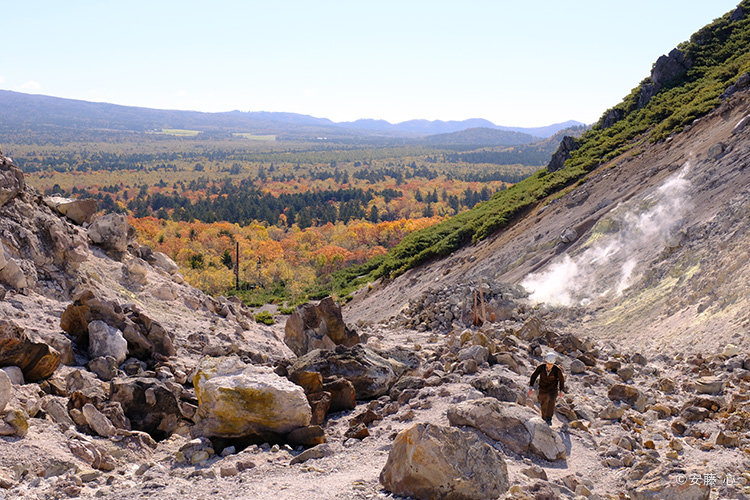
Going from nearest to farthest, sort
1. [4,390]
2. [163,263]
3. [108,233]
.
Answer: [4,390]
[108,233]
[163,263]

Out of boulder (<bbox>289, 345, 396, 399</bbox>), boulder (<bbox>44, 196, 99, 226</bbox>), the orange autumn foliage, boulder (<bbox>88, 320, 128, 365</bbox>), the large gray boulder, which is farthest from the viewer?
the orange autumn foliage

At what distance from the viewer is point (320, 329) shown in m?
13.4

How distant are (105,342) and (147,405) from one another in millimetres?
1771

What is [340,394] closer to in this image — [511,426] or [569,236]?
[511,426]

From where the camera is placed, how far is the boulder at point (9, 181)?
11.7 m

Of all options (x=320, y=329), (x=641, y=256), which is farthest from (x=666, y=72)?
(x=320, y=329)

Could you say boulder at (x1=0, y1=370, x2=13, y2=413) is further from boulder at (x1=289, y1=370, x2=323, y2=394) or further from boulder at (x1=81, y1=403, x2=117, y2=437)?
boulder at (x1=289, y1=370, x2=323, y2=394)

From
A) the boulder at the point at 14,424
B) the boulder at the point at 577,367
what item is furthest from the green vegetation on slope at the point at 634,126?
the boulder at the point at 14,424

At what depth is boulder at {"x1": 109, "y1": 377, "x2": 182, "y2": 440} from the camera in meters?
7.95

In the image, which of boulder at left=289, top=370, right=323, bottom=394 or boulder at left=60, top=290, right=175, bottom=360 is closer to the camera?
boulder at left=289, top=370, right=323, bottom=394

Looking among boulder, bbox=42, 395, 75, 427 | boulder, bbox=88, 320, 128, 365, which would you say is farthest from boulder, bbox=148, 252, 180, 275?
boulder, bbox=42, 395, 75, 427

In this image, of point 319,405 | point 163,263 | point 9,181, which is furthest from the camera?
point 163,263

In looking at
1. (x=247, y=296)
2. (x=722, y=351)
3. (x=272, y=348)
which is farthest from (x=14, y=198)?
(x=247, y=296)

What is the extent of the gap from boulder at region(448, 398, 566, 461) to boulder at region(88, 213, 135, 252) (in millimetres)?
9733
